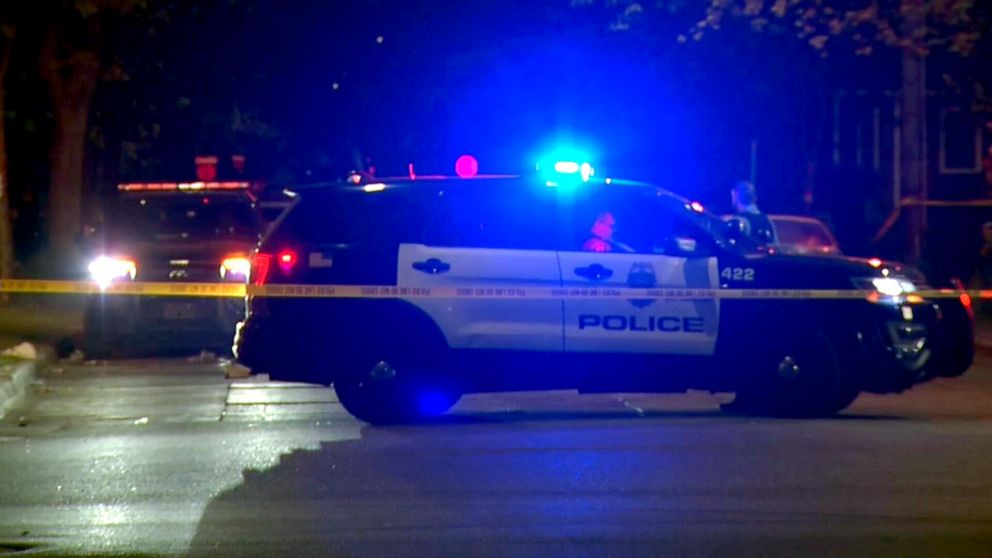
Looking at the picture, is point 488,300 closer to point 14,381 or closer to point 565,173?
point 565,173

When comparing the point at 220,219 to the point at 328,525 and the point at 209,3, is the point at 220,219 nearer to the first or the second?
the point at 328,525

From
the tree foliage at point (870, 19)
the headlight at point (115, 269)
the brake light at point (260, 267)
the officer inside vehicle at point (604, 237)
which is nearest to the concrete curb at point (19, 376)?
the headlight at point (115, 269)

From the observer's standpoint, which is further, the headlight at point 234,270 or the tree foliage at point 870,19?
the tree foliage at point 870,19

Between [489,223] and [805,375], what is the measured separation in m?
2.38

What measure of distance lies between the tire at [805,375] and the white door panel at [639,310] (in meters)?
0.44

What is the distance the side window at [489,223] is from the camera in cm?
998

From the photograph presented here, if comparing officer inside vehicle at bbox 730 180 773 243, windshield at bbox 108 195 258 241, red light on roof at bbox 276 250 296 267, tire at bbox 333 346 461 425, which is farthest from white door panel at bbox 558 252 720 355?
windshield at bbox 108 195 258 241

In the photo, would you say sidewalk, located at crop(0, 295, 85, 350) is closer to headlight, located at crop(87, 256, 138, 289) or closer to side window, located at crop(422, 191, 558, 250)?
headlight, located at crop(87, 256, 138, 289)

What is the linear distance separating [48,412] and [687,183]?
74.0 ft

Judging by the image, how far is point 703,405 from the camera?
11398 millimetres

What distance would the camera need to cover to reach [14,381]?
12242 mm

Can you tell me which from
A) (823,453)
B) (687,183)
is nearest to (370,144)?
(687,183)

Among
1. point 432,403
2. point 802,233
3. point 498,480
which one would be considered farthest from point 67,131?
point 498,480

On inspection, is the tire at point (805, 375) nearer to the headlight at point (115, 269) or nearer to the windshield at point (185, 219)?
the windshield at point (185, 219)
